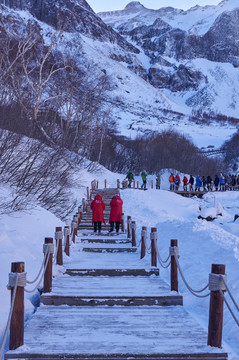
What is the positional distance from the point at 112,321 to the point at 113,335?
22.7 inches

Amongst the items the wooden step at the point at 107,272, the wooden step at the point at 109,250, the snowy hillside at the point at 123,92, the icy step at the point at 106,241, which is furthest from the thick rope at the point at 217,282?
the snowy hillside at the point at 123,92

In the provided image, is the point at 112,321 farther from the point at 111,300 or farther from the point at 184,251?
the point at 184,251

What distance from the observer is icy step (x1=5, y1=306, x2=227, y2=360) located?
4.34 metres

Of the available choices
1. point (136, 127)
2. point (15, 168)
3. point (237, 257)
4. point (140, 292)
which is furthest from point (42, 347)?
point (136, 127)

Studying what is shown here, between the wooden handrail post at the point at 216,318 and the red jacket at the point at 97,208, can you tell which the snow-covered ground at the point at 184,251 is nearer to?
the wooden handrail post at the point at 216,318

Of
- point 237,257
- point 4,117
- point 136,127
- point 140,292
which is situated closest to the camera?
point 140,292

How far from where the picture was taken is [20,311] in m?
4.60

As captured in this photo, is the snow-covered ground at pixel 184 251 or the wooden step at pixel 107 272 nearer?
the snow-covered ground at pixel 184 251

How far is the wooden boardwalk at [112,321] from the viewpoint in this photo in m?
4.38

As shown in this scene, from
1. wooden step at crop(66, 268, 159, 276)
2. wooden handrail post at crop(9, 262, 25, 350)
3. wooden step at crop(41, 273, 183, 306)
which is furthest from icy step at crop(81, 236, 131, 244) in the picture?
wooden handrail post at crop(9, 262, 25, 350)

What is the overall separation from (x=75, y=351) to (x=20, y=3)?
7901 inches

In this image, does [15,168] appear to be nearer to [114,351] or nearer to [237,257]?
[237,257]

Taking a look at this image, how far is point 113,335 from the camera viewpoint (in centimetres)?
489

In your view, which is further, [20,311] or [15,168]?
[15,168]
